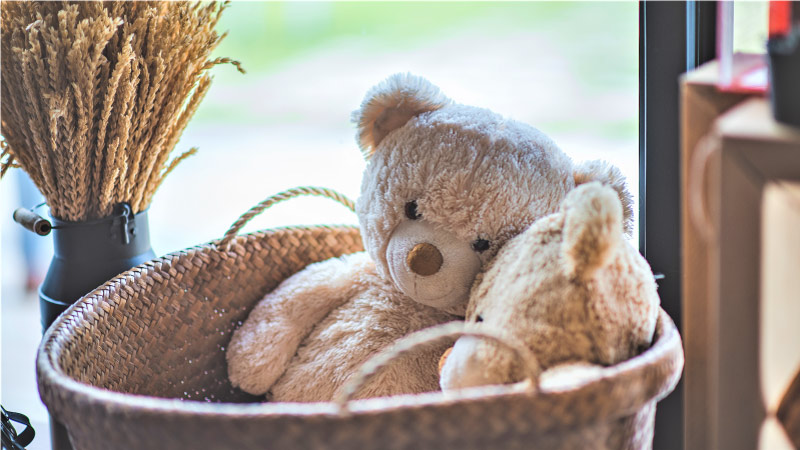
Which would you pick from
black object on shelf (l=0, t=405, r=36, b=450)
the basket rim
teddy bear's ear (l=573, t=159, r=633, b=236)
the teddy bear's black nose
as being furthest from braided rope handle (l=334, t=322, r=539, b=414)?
black object on shelf (l=0, t=405, r=36, b=450)

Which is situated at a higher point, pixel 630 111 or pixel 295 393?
pixel 630 111

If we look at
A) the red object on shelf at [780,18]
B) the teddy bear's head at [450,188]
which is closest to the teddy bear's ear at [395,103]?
the teddy bear's head at [450,188]

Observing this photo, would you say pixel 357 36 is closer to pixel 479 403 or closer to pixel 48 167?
pixel 48 167

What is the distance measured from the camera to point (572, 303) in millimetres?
837

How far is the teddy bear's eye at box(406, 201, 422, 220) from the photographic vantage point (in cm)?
104

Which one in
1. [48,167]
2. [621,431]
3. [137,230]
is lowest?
[621,431]

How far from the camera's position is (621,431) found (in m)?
0.80

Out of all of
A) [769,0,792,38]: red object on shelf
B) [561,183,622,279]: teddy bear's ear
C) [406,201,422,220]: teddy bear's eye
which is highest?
[769,0,792,38]: red object on shelf

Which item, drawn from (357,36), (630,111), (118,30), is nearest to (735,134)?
(630,111)

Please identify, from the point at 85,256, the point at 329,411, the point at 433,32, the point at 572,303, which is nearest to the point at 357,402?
the point at 329,411

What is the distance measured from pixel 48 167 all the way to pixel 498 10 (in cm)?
84

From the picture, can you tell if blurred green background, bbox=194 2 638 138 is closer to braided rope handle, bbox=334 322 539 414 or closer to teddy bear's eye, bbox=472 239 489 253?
teddy bear's eye, bbox=472 239 489 253

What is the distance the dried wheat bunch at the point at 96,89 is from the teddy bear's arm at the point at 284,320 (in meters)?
0.26

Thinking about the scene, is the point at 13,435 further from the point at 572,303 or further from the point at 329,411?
the point at 572,303
